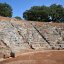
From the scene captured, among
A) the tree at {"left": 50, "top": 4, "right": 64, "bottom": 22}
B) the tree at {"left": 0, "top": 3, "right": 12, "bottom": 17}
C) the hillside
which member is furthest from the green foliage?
the hillside

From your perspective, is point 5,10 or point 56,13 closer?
point 5,10

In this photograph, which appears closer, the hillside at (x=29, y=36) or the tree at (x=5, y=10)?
the hillside at (x=29, y=36)

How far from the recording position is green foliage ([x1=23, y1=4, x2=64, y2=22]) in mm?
44625

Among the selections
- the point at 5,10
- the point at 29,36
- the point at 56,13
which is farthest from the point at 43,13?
the point at 29,36

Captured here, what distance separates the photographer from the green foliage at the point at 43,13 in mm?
44625

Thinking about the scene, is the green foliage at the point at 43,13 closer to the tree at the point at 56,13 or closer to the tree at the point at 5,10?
the tree at the point at 56,13

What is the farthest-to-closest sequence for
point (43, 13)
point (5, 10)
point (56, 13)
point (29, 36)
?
point (56, 13) < point (43, 13) < point (5, 10) < point (29, 36)

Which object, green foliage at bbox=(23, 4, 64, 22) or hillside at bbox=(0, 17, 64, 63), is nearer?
hillside at bbox=(0, 17, 64, 63)

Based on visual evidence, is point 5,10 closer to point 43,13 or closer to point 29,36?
point 43,13

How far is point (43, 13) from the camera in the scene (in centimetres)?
4384

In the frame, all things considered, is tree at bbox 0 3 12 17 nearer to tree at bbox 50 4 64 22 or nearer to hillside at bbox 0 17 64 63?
tree at bbox 50 4 64 22

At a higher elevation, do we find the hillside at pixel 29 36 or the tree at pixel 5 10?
the tree at pixel 5 10

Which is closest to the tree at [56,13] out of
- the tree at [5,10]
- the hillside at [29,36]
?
the tree at [5,10]

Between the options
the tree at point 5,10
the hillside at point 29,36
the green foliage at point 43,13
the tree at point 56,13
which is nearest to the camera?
the hillside at point 29,36
